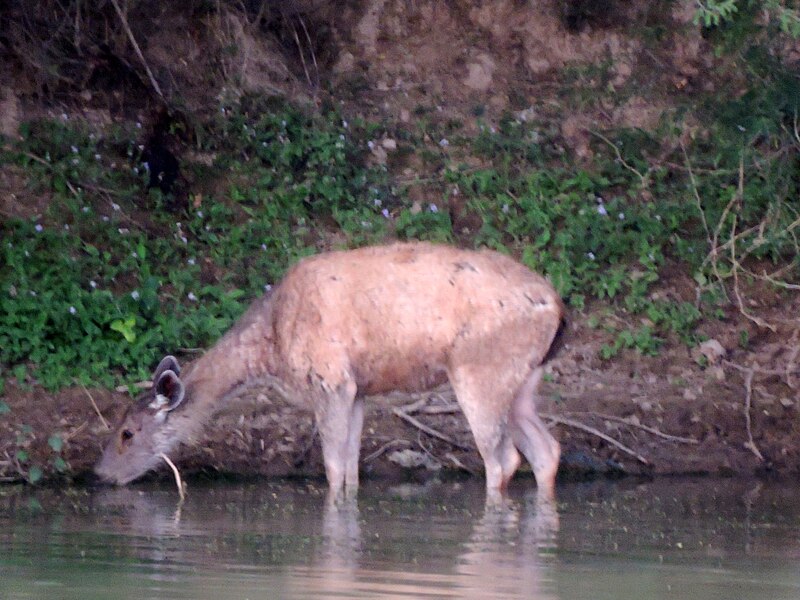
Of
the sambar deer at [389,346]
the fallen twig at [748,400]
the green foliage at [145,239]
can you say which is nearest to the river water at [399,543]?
the sambar deer at [389,346]

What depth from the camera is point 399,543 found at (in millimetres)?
8078

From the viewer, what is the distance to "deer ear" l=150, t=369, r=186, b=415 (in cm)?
1088

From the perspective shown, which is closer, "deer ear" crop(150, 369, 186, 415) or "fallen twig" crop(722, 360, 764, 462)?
"deer ear" crop(150, 369, 186, 415)

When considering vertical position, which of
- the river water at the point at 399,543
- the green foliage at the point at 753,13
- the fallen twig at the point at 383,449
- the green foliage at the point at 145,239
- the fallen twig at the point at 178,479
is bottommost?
the river water at the point at 399,543

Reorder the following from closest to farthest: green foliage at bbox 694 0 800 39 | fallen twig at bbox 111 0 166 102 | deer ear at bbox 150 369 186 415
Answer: green foliage at bbox 694 0 800 39 < deer ear at bbox 150 369 186 415 < fallen twig at bbox 111 0 166 102

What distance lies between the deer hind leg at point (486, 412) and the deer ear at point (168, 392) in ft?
6.07

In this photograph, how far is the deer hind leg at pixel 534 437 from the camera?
11.1 metres

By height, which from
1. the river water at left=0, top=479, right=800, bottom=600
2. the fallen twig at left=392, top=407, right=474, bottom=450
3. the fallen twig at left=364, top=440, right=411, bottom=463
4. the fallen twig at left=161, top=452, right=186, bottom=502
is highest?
the fallen twig at left=392, top=407, right=474, bottom=450

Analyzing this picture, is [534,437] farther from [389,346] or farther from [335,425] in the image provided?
[335,425]

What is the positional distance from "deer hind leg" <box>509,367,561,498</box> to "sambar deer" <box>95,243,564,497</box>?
5 centimetres

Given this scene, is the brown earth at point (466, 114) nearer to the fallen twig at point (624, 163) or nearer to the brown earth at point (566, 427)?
the brown earth at point (566, 427)

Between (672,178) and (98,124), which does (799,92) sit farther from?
(98,124)

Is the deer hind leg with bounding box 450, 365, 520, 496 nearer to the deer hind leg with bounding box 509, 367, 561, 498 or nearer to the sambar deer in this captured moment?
the sambar deer

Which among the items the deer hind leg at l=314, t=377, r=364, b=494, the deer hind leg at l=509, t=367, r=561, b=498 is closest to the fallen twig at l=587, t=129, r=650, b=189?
the deer hind leg at l=509, t=367, r=561, b=498
